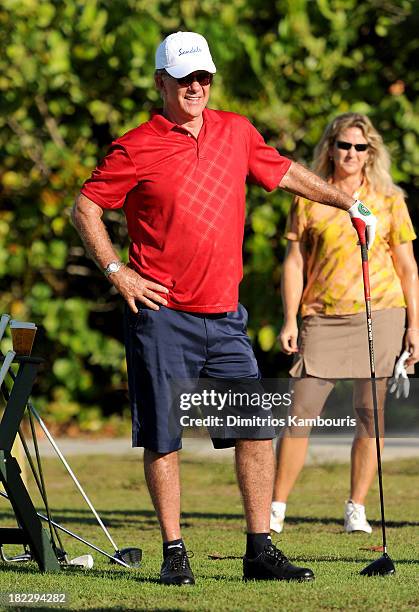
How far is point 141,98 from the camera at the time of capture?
38.8ft

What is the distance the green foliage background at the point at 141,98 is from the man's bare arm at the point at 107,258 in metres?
5.82

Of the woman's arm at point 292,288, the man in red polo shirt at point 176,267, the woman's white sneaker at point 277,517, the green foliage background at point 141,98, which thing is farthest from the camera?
the green foliage background at point 141,98

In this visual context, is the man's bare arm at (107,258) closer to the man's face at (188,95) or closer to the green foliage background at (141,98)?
the man's face at (188,95)

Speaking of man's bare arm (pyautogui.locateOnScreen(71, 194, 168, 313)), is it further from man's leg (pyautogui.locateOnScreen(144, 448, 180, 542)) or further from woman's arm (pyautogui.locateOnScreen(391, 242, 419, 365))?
woman's arm (pyautogui.locateOnScreen(391, 242, 419, 365))

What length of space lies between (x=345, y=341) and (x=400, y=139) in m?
4.36

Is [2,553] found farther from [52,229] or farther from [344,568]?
[52,229]

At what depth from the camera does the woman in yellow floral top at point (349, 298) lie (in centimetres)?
728

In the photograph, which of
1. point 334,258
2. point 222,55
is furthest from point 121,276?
point 222,55

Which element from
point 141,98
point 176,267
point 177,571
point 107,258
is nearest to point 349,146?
point 176,267

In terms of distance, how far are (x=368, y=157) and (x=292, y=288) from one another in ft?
2.65

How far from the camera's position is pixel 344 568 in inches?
230

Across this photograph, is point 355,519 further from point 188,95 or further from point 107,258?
point 188,95

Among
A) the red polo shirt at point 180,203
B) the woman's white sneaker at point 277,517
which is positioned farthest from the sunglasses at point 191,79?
the woman's white sneaker at point 277,517

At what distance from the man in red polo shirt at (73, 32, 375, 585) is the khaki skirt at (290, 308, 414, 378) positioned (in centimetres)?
175
